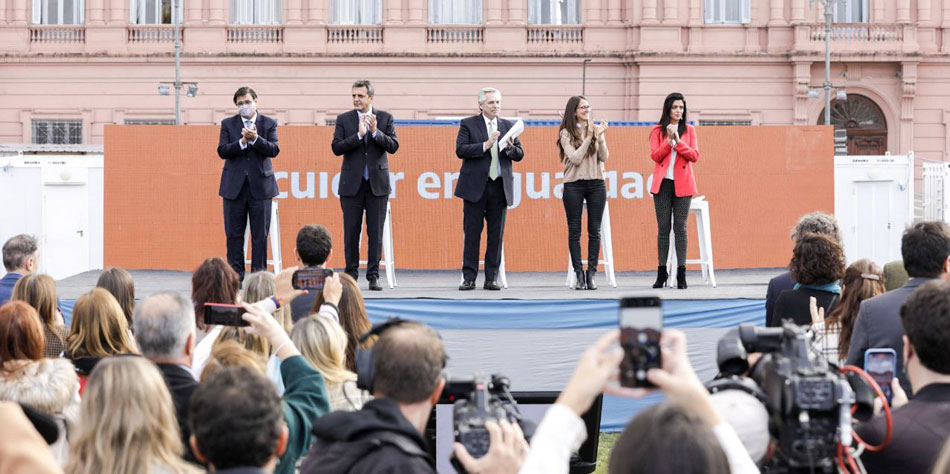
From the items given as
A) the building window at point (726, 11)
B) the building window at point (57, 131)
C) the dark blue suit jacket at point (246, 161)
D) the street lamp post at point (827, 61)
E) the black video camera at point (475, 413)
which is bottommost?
the black video camera at point (475, 413)

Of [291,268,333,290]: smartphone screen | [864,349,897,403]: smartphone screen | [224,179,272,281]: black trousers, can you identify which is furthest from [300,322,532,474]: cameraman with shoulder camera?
[224,179,272,281]: black trousers

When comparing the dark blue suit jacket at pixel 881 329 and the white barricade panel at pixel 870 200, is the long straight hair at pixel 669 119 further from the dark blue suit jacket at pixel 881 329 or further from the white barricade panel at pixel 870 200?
the white barricade panel at pixel 870 200

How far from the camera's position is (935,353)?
3.67 m

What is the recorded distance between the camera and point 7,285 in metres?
7.86

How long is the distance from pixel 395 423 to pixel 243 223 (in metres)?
7.63

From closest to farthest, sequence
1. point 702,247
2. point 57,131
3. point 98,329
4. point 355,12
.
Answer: point 98,329 → point 702,247 → point 57,131 → point 355,12

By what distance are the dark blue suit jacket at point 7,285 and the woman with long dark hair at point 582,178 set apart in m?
4.68

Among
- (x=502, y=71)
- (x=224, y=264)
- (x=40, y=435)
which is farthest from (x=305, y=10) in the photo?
(x=40, y=435)

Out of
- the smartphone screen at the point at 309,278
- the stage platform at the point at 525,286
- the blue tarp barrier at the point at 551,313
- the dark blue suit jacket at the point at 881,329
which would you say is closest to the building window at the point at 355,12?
the stage platform at the point at 525,286

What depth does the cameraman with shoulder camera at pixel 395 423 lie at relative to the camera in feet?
10.5

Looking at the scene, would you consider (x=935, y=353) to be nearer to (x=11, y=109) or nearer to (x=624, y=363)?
(x=624, y=363)

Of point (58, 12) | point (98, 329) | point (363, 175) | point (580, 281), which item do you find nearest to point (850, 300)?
point (98, 329)

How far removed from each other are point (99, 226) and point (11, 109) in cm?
1797

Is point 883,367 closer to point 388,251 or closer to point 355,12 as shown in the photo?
point 388,251
